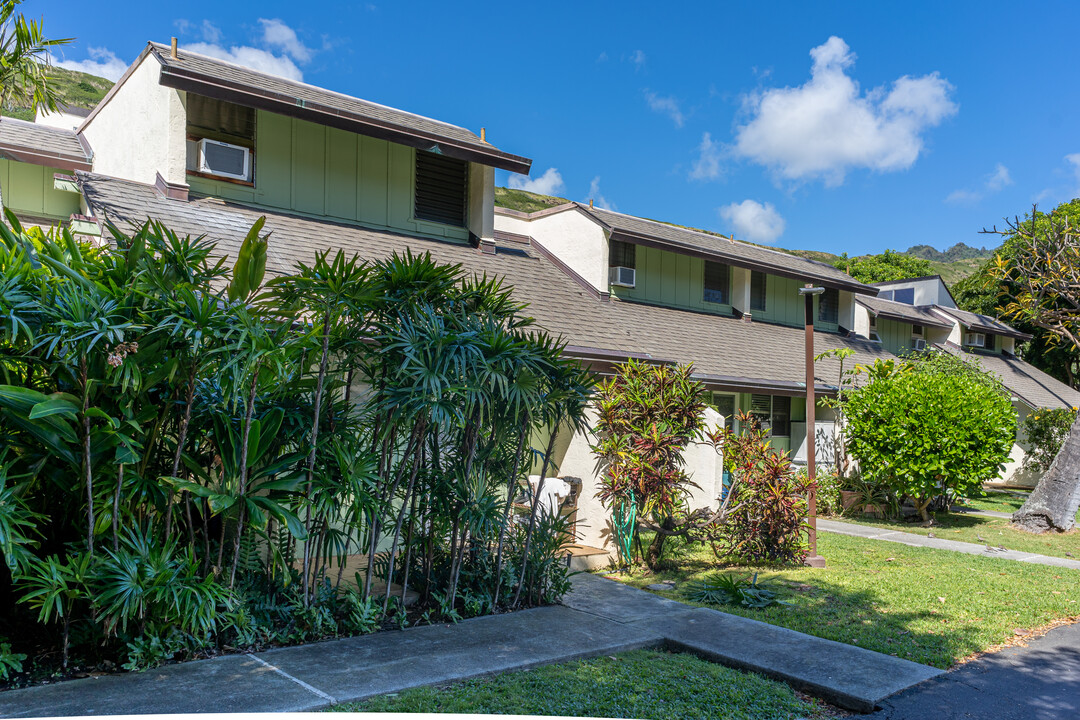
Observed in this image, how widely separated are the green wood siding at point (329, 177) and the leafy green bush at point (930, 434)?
896cm

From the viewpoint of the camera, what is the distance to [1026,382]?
2642 centimetres

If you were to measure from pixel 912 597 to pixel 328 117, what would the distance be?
415 inches

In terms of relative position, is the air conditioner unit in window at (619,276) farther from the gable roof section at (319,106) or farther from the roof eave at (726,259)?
the gable roof section at (319,106)

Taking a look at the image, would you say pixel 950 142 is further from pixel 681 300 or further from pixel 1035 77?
pixel 681 300

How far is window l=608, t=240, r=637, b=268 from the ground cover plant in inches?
405

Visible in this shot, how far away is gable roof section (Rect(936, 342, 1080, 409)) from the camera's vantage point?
24016 millimetres

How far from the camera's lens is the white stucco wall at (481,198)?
547 inches

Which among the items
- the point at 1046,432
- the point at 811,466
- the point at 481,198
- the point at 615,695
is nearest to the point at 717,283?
the point at 481,198

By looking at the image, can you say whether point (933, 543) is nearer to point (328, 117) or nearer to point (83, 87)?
point (328, 117)

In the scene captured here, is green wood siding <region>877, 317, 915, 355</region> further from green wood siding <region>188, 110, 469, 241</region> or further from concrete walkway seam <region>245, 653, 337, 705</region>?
concrete walkway seam <region>245, 653, 337, 705</region>

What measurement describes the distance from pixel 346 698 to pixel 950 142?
2382cm

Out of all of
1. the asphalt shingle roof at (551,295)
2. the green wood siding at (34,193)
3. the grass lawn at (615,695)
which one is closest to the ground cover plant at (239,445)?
the grass lawn at (615,695)

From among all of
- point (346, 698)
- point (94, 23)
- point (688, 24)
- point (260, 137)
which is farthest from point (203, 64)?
point (688, 24)

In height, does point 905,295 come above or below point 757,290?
above
